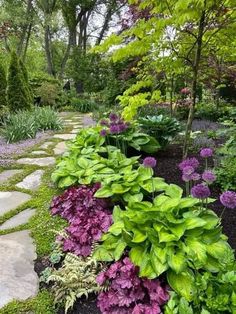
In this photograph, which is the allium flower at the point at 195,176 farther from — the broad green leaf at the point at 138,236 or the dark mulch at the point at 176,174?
the dark mulch at the point at 176,174

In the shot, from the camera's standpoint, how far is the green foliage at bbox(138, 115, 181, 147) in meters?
4.77

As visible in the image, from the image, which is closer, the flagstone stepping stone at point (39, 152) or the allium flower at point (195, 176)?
the allium flower at point (195, 176)

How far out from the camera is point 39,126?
773 centimetres

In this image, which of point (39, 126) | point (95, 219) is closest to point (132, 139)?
point (95, 219)

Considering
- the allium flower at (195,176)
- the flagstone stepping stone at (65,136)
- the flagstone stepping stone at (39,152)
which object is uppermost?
the allium flower at (195,176)

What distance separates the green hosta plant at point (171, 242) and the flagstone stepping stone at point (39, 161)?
2810 millimetres

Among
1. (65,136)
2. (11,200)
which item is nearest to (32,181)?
(11,200)

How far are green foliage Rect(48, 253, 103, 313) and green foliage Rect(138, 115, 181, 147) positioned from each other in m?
2.83

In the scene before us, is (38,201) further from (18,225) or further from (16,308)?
(16,308)

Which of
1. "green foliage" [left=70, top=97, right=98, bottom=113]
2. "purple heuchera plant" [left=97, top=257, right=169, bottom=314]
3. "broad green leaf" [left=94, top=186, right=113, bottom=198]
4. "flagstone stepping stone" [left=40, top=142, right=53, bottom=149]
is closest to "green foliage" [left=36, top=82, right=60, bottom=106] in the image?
"green foliage" [left=70, top=97, right=98, bottom=113]

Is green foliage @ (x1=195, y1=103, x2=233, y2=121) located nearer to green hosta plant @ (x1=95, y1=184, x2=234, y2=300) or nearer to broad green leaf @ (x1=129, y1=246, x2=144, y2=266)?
green hosta plant @ (x1=95, y1=184, x2=234, y2=300)

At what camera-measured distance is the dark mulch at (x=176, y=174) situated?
2.66 metres

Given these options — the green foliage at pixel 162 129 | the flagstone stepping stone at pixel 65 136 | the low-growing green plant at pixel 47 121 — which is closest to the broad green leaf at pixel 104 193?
the green foliage at pixel 162 129

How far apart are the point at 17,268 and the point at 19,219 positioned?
832 millimetres
